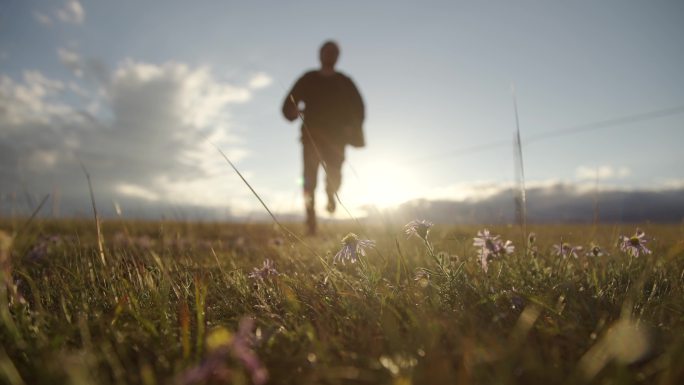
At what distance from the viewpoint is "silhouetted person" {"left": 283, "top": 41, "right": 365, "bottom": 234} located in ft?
27.1

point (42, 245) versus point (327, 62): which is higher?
point (327, 62)

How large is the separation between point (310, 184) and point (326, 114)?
1545 millimetres

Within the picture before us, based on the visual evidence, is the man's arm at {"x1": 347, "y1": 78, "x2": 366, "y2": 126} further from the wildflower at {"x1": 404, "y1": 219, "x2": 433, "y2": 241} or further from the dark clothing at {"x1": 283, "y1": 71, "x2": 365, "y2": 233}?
the wildflower at {"x1": 404, "y1": 219, "x2": 433, "y2": 241}

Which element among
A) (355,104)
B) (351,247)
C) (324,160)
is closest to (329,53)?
(355,104)

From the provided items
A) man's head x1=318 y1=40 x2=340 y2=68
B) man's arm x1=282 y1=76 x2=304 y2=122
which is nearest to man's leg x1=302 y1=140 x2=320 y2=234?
man's arm x1=282 y1=76 x2=304 y2=122

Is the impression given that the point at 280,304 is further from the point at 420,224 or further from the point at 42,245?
the point at 42,245

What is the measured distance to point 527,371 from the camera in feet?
3.83

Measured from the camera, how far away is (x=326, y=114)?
8297 mm

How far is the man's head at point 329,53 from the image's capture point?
8.20m

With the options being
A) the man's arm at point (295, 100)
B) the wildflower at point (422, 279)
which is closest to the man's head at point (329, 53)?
the man's arm at point (295, 100)

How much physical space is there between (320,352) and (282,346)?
0.24 metres

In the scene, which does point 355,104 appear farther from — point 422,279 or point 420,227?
point 422,279

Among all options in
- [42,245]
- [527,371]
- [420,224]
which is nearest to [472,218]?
[420,224]

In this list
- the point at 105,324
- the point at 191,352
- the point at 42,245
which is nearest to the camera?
the point at 191,352
